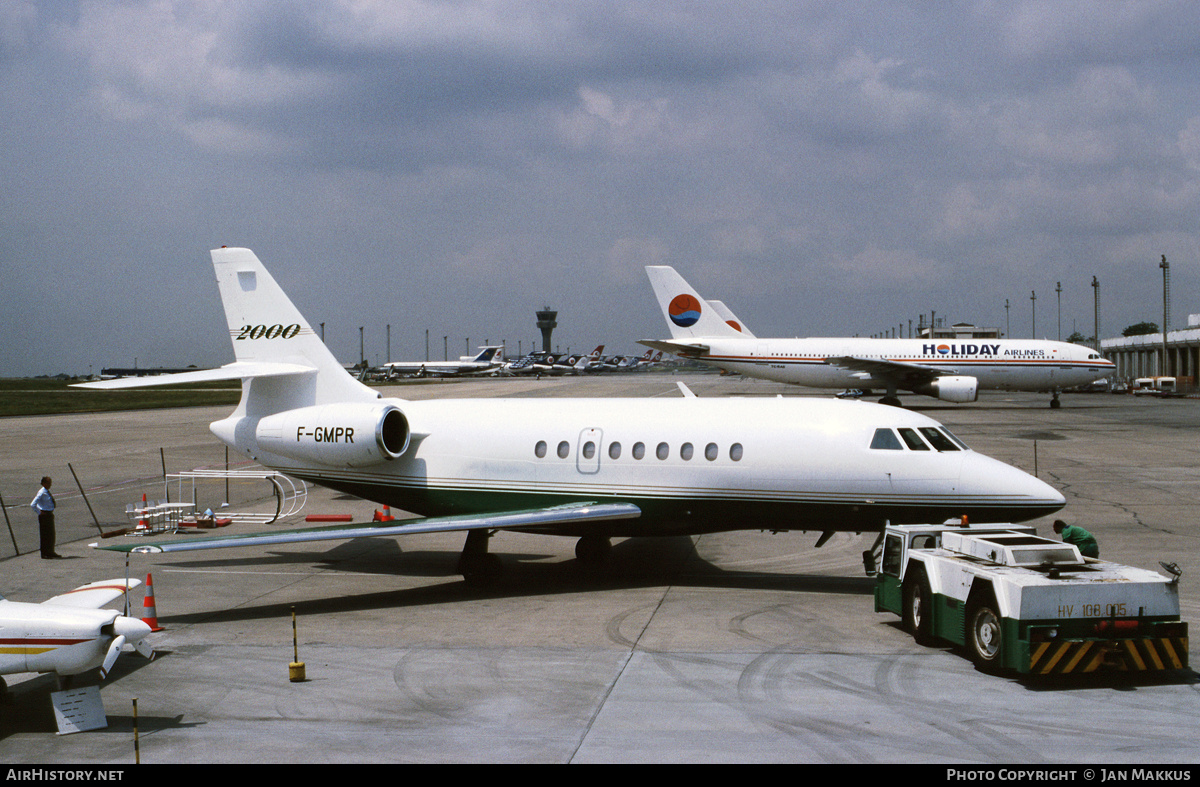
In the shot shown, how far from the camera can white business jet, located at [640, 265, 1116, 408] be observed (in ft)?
192

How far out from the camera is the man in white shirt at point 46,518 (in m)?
20.0

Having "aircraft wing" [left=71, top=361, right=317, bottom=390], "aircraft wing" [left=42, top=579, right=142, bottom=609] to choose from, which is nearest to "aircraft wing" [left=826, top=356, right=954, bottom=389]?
"aircraft wing" [left=71, top=361, right=317, bottom=390]

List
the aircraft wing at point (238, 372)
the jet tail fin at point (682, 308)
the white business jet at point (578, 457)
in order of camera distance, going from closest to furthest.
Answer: the white business jet at point (578, 457)
the aircraft wing at point (238, 372)
the jet tail fin at point (682, 308)

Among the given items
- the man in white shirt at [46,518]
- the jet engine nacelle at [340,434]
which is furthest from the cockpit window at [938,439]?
the man in white shirt at [46,518]

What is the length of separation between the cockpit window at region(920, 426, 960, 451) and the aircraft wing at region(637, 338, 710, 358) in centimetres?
4546

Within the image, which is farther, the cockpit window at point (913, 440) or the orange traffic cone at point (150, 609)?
the cockpit window at point (913, 440)

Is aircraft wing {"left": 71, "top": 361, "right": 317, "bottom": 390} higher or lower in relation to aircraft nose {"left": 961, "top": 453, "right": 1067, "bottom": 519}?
higher

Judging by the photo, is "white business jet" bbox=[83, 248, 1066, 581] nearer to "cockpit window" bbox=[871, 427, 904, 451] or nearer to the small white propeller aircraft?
"cockpit window" bbox=[871, 427, 904, 451]

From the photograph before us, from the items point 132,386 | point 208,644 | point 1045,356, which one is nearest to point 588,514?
point 208,644

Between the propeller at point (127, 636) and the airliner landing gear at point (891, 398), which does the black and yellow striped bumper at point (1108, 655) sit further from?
the airliner landing gear at point (891, 398)

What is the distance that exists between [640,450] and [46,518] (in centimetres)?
1232

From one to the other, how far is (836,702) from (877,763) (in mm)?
1830

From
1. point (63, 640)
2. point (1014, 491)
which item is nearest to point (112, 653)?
point (63, 640)

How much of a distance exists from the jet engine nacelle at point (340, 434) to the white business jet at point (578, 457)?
0.03m
